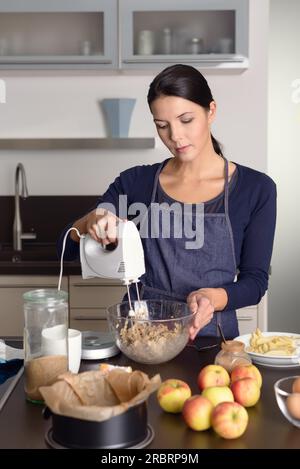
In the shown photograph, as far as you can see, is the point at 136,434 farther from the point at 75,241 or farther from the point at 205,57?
the point at 205,57

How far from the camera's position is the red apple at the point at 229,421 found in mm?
1176

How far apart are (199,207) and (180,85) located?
1.39ft

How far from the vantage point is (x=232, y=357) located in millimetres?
1536

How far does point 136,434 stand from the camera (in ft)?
3.84

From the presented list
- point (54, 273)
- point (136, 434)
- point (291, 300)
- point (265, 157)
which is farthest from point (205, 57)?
point (136, 434)

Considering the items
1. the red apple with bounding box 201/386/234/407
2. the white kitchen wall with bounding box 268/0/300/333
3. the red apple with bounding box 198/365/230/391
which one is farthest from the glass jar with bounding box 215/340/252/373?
the white kitchen wall with bounding box 268/0/300/333

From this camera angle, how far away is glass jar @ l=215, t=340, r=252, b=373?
152 cm

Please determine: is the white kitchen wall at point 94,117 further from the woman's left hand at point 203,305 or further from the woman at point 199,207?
the woman's left hand at point 203,305

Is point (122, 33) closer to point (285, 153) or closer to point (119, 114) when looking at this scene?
point (119, 114)

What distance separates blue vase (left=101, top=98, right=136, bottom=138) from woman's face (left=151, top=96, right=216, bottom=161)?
157 centimetres

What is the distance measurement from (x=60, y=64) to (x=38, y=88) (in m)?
0.32

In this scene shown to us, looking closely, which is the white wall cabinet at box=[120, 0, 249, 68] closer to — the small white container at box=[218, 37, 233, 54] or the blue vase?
the small white container at box=[218, 37, 233, 54]

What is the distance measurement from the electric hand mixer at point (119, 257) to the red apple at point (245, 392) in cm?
45

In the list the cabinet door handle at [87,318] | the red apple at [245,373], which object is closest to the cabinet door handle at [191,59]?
the cabinet door handle at [87,318]
